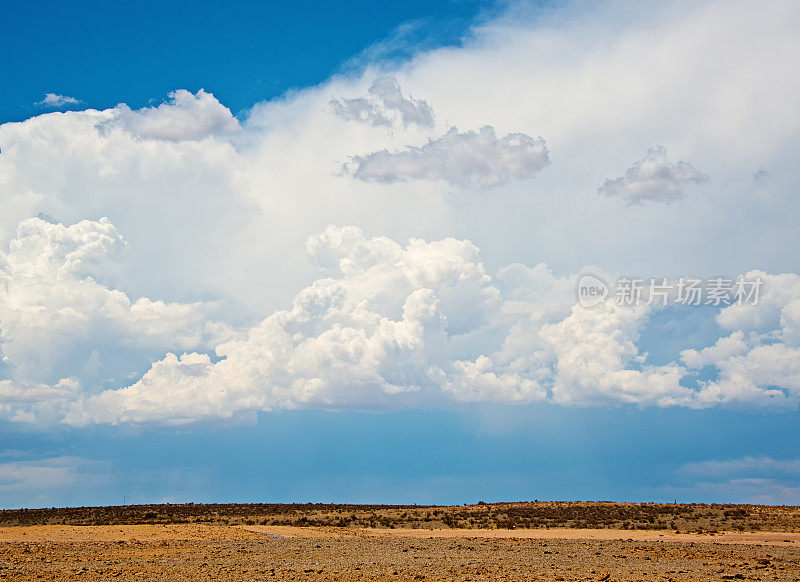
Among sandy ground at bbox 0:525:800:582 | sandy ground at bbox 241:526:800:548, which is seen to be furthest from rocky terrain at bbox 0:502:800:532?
sandy ground at bbox 0:525:800:582

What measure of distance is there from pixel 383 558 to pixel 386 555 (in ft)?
5.18

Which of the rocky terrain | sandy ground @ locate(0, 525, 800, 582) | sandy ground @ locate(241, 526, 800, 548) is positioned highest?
the rocky terrain

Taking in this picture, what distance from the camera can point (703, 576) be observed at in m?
31.0

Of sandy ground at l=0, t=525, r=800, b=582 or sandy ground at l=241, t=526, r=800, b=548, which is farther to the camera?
sandy ground at l=241, t=526, r=800, b=548

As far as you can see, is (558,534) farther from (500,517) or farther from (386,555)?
(386,555)

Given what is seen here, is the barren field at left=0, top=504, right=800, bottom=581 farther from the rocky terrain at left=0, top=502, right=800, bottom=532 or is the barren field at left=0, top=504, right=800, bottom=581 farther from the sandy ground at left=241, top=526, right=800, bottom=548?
the rocky terrain at left=0, top=502, right=800, bottom=532

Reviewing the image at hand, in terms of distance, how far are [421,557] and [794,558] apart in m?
18.3

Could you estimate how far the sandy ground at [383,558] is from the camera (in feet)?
103

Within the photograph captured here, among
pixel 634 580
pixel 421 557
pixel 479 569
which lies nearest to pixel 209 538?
pixel 421 557

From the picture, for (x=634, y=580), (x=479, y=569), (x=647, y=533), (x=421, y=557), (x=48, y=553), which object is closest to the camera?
(x=634, y=580)

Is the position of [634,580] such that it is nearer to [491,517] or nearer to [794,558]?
[794,558]

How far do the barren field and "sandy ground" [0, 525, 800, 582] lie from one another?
5 centimetres

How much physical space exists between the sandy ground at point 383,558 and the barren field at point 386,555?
0.05 meters

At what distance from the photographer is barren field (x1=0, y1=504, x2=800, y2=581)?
31656 mm
